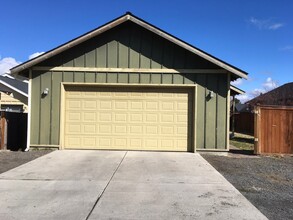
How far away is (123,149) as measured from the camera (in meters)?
12.7

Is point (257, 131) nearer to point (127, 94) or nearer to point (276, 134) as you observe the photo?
point (276, 134)

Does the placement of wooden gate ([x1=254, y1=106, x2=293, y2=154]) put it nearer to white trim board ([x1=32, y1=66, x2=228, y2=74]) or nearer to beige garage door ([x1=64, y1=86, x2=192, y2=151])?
white trim board ([x1=32, y1=66, x2=228, y2=74])

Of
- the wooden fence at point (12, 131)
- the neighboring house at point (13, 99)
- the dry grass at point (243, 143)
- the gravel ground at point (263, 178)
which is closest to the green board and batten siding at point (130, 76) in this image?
the wooden fence at point (12, 131)

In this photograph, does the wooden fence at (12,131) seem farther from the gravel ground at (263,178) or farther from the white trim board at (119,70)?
the gravel ground at (263,178)

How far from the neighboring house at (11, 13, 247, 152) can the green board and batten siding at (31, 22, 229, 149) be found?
0.03 meters

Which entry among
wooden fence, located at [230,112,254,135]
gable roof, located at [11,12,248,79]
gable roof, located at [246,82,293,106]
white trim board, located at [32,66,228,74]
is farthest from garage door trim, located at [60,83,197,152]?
gable roof, located at [246,82,293,106]

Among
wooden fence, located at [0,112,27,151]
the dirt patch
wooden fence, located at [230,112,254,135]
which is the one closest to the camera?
the dirt patch

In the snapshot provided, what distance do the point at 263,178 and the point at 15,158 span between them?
7146 millimetres

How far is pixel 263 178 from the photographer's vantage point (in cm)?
851

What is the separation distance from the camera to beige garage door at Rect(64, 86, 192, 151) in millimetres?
12719

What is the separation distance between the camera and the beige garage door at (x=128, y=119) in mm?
12719

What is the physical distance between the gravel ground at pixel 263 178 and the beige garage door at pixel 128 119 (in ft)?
4.78

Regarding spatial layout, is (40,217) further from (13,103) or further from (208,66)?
(13,103)

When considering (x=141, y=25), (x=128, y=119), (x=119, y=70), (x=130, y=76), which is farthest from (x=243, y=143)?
(x=141, y=25)
